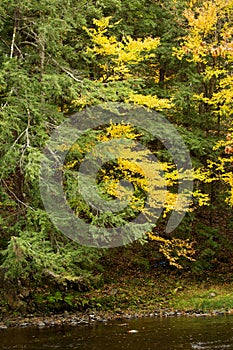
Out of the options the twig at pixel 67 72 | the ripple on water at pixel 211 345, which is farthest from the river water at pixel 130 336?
the twig at pixel 67 72

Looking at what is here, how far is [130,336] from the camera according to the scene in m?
10.2

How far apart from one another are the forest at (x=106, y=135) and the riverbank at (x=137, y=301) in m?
0.07

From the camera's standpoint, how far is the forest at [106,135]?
1181cm

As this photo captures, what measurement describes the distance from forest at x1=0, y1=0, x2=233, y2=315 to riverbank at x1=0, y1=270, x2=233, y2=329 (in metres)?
0.07

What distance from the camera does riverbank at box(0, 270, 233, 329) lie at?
12.5m

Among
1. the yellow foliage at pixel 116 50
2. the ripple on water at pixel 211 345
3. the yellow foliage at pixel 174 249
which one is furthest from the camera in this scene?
the yellow foliage at pixel 174 249

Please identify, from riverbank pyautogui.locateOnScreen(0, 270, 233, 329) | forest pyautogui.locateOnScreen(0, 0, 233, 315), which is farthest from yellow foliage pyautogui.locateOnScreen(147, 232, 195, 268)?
riverbank pyautogui.locateOnScreen(0, 270, 233, 329)

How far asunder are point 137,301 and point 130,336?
4.46 meters

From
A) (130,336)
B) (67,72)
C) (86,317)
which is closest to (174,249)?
(86,317)

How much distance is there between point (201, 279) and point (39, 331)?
23.0ft

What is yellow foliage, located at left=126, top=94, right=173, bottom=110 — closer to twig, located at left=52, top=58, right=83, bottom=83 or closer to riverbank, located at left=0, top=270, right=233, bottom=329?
twig, located at left=52, top=58, right=83, bottom=83

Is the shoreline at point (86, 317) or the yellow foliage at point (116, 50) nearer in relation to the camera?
the shoreline at point (86, 317)

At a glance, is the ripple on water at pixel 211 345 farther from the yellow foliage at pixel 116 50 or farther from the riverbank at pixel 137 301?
the yellow foliage at pixel 116 50

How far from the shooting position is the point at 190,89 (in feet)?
54.8
